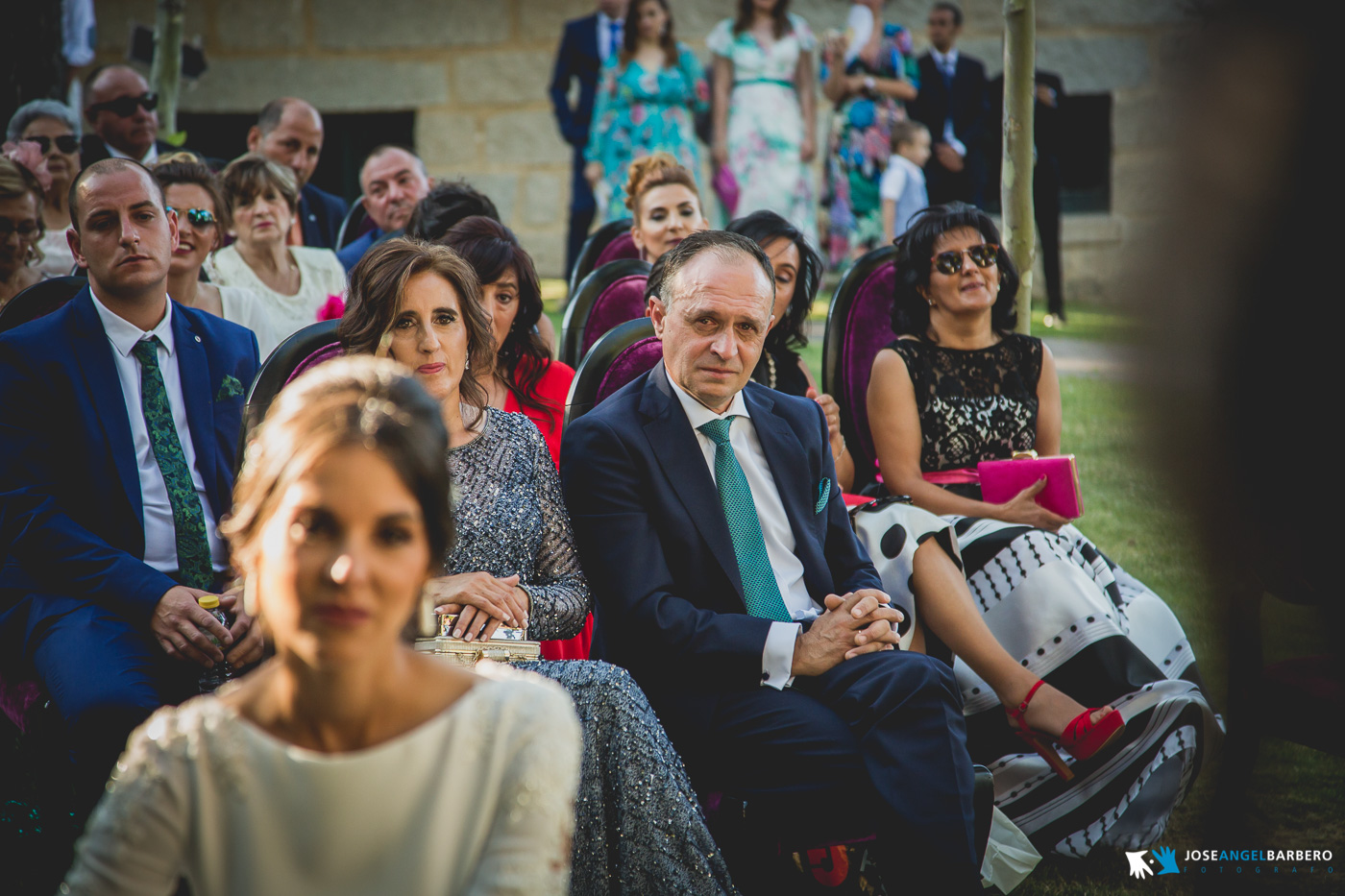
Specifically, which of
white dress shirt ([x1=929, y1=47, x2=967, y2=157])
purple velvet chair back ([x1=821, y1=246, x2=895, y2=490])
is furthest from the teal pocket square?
white dress shirt ([x1=929, y1=47, x2=967, y2=157])

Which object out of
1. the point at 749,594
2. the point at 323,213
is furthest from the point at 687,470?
the point at 323,213

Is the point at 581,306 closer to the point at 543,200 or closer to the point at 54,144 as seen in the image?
the point at 54,144

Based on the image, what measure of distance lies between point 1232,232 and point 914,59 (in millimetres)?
9238

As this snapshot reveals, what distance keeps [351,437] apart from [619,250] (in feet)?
13.2

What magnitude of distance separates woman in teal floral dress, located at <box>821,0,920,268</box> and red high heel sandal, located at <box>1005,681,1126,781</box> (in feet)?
21.9

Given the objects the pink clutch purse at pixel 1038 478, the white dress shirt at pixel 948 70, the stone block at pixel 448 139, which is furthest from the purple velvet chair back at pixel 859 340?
the stone block at pixel 448 139

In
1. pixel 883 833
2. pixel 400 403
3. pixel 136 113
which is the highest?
pixel 136 113

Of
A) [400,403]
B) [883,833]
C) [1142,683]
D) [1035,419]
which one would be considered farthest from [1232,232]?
[1035,419]

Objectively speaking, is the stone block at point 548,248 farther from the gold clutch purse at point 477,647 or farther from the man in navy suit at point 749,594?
the gold clutch purse at point 477,647

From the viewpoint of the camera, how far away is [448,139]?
11.3m

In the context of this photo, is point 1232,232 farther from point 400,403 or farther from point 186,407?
point 186,407

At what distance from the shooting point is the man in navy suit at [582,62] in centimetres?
888

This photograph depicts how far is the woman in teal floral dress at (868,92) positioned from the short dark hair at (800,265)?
515cm

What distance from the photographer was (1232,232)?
41.0 inches
